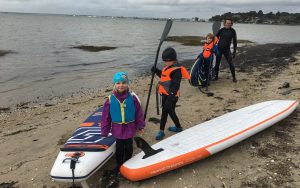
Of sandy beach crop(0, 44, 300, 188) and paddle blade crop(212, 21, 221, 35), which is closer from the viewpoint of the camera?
sandy beach crop(0, 44, 300, 188)

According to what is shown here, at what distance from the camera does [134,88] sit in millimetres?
10773

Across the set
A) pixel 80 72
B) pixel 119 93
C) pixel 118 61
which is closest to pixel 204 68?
pixel 119 93

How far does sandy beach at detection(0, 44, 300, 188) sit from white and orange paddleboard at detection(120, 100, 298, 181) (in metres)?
0.19

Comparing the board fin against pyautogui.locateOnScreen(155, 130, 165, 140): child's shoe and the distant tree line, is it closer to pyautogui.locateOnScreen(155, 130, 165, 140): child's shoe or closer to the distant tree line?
pyautogui.locateOnScreen(155, 130, 165, 140): child's shoe

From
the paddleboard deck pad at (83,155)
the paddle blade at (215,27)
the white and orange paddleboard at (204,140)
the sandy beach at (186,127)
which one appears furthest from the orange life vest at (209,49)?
the paddleboard deck pad at (83,155)

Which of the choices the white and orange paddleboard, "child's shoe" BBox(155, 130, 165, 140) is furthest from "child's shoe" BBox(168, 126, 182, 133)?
the white and orange paddleboard

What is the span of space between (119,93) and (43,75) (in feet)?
39.1

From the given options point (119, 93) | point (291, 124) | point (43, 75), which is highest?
point (119, 93)

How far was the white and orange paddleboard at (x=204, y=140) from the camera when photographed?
4.10 m

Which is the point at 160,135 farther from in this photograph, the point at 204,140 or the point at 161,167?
the point at 161,167

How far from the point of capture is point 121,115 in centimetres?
410

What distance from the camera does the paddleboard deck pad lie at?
375 centimetres

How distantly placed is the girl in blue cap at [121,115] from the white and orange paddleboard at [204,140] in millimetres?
389

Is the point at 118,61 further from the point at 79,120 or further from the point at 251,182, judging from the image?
the point at 251,182
